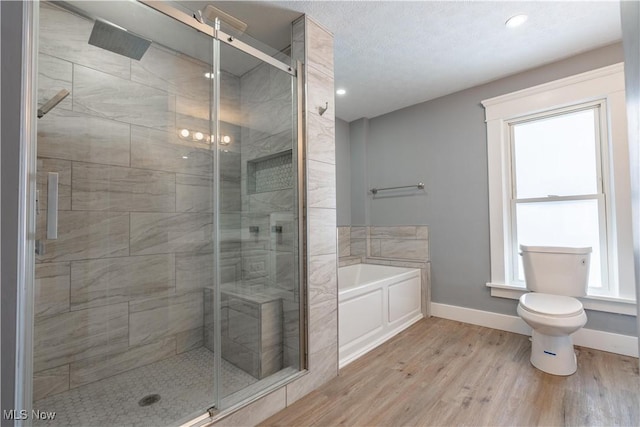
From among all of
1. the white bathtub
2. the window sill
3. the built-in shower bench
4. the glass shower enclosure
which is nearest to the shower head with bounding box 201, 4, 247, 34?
the glass shower enclosure

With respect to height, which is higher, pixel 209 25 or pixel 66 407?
pixel 209 25

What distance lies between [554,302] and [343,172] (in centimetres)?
242

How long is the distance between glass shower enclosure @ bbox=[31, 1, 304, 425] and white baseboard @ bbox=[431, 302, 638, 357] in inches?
74.4

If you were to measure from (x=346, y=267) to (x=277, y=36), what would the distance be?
2.39 metres

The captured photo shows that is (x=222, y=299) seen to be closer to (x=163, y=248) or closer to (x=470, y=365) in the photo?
(x=163, y=248)

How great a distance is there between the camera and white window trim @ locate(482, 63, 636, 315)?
213 centimetres

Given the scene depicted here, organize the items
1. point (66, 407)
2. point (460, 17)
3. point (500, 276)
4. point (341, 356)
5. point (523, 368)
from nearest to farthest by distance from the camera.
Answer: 1. point (66, 407)
2. point (460, 17)
3. point (523, 368)
4. point (341, 356)
5. point (500, 276)

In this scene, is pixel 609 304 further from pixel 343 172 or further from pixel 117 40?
pixel 117 40

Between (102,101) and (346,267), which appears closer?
(102,101)

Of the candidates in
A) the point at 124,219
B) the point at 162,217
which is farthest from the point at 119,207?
the point at 162,217

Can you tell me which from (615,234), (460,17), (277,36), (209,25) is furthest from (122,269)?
(615,234)

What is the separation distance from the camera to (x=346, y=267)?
3387 mm

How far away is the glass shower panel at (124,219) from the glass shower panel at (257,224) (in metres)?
0.15

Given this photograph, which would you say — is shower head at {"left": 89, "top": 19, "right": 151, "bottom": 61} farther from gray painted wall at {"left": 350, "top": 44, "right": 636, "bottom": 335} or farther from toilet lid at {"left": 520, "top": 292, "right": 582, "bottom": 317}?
toilet lid at {"left": 520, "top": 292, "right": 582, "bottom": 317}
